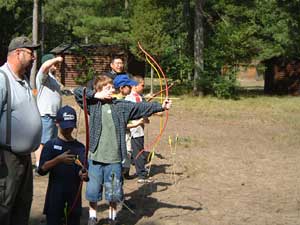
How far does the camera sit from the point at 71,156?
14.4 ft

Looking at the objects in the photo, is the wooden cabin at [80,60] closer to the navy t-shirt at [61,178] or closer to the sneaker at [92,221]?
the sneaker at [92,221]

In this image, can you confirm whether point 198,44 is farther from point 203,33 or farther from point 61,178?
point 61,178

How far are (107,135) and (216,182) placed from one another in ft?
9.98

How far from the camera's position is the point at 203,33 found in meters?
28.6

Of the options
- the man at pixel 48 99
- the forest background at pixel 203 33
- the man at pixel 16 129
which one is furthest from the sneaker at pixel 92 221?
the forest background at pixel 203 33

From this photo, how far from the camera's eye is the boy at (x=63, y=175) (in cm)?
449

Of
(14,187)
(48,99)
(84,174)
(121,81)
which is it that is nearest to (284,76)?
(48,99)

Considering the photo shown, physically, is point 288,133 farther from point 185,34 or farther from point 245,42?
point 185,34

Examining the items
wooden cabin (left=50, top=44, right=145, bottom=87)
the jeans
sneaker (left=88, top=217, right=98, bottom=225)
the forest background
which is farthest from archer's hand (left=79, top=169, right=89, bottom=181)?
wooden cabin (left=50, top=44, right=145, bottom=87)

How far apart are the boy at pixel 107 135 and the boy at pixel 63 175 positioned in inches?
19.5

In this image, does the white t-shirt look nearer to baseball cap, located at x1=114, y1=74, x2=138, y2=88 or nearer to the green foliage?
baseball cap, located at x1=114, y1=74, x2=138, y2=88

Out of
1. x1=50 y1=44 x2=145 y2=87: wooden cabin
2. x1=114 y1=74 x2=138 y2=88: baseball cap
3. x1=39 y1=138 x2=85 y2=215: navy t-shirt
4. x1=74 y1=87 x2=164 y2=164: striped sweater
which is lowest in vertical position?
x1=39 y1=138 x2=85 y2=215: navy t-shirt

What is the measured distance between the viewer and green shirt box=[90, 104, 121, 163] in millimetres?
5055

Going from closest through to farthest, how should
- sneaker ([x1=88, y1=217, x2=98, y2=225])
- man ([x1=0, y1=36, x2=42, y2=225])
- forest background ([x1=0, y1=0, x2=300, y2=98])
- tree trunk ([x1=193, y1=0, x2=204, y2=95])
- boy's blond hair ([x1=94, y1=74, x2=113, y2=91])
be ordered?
man ([x1=0, y1=36, x2=42, y2=225]) < boy's blond hair ([x1=94, y1=74, x2=113, y2=91]) < sneaker ([x1=88, y1=217, x2=98, y2=225]) < forest background ([x1=0, y1=0, x2=300, y2=98]) < tree trunk ([x1=193, y1=0, x2=204, y2=95])
